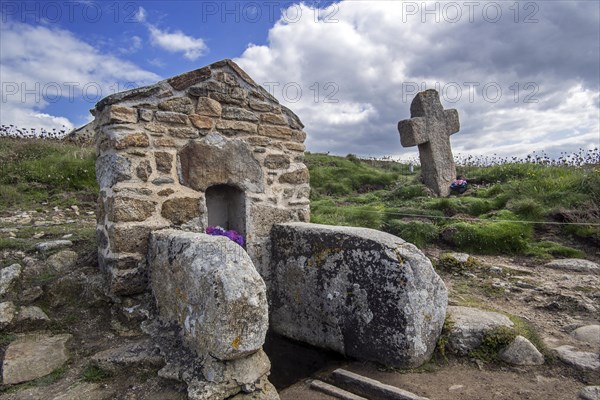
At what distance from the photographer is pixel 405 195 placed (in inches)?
365

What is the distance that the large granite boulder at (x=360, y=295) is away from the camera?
11.0 ft

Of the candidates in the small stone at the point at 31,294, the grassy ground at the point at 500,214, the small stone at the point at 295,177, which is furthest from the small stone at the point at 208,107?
the grassy ground at the point at 500,214

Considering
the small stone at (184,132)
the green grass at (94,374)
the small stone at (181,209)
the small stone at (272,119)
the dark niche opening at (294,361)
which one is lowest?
the dark niche opening at (294,361)

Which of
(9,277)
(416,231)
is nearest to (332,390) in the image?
(9,277)

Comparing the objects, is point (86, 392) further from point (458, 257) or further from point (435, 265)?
point (458, 257)

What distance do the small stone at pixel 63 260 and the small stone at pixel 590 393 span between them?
15.5 feet

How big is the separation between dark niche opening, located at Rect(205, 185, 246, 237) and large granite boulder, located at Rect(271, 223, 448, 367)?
0.67 m

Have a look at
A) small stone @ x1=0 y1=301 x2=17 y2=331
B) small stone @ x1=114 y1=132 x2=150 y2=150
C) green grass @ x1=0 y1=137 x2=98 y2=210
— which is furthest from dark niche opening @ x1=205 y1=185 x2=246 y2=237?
green grass @ x1=0 y1=137 x2=98 y2=210

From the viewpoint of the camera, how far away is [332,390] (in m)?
3.23

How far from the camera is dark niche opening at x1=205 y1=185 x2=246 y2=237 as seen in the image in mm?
4684

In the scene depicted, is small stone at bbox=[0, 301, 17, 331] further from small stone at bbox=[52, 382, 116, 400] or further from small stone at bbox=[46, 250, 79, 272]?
small stone at bbox=[52, 382, 116, 400]

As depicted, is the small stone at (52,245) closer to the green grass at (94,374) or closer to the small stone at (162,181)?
the small stone at (162,181)

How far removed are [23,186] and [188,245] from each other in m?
6.74

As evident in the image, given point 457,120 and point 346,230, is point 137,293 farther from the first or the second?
point 457,120
